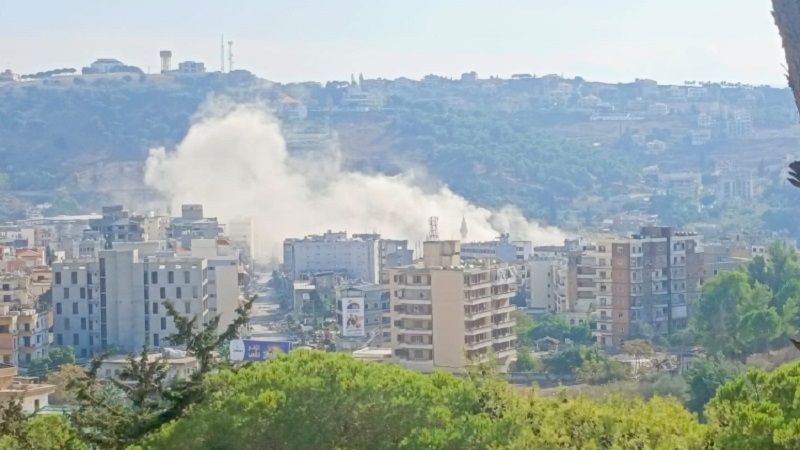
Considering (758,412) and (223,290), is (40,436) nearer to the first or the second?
(758,412)

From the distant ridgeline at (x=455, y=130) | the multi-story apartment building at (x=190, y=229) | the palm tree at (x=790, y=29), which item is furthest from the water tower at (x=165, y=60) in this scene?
the palm tree at (x=790, y=29)

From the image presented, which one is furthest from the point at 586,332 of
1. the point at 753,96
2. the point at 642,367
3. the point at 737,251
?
the point at 753,96

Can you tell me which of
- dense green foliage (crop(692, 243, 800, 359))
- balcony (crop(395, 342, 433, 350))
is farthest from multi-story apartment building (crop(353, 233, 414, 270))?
balcony (crop(395, 342, 433, 350))

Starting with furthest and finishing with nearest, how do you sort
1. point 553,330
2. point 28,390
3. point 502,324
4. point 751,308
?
point 553,330
point 502,324
point 751,308
point 28,390

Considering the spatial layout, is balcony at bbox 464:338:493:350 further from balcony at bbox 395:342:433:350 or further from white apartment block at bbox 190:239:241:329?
white apartment block at bbox 190:239:241:329

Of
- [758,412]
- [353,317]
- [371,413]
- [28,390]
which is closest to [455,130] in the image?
[353,317]

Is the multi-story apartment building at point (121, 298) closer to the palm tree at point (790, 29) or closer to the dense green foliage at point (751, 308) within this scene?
the dense green foliage at point (751, 308)
